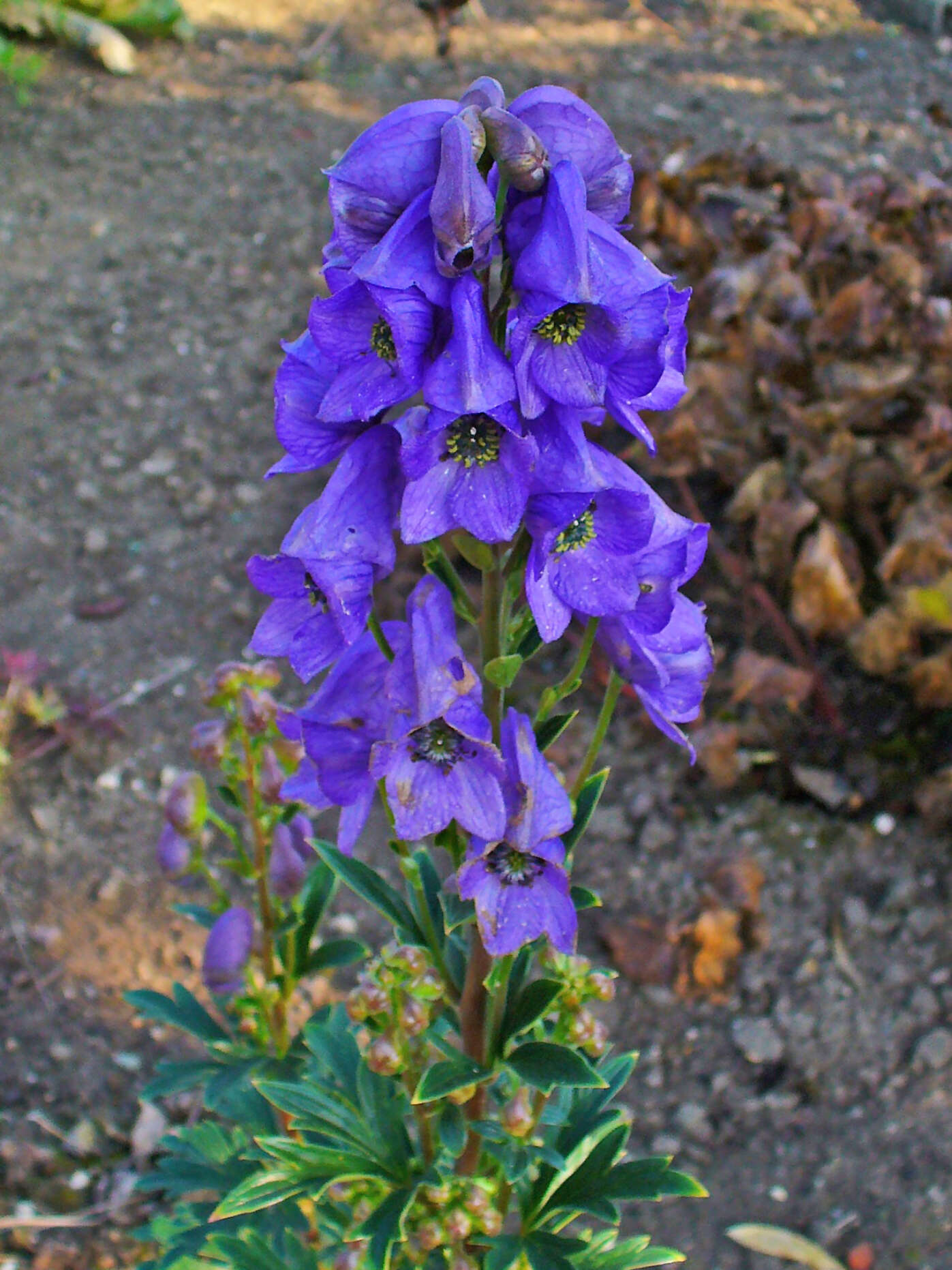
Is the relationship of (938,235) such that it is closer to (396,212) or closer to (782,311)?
(782,311)

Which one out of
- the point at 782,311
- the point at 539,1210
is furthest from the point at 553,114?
the point at 782,311

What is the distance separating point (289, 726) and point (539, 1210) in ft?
3.00

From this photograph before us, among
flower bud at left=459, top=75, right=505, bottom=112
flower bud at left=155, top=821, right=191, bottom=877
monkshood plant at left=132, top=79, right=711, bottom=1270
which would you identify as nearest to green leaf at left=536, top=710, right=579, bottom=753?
monkshood plant at left=132, top=79, right=711, bottom=1270

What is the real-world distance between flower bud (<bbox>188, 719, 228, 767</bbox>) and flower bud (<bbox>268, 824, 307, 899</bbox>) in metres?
0.22

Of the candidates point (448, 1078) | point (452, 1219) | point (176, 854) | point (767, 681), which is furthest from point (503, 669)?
point (767, 681)

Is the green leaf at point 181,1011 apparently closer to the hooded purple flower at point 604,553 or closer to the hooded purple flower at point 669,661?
the hooded purple flower at point 669,661

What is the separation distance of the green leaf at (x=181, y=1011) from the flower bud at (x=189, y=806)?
384 mm

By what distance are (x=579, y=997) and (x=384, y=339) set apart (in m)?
1.00

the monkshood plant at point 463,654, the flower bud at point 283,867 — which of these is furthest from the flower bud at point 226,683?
the flower bud at point 283,867

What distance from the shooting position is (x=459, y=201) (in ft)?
4.00

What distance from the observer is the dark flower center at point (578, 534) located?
137cm

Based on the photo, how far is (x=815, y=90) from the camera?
279 inches

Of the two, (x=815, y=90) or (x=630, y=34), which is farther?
(x=630, y=34)

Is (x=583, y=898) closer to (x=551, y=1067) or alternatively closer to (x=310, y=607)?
(x=551, y=1067)
